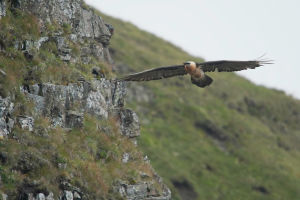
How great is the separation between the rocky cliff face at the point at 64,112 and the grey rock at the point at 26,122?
1.2 inches

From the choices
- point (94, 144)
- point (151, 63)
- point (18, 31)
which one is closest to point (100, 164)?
point (94, 144)

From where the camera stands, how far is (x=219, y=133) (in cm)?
5372

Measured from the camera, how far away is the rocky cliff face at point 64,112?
74.9ft

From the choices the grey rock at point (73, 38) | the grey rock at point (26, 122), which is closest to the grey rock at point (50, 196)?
the grey rock at point (26, 122)

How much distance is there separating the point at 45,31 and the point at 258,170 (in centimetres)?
2639

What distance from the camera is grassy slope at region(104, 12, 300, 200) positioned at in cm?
4734

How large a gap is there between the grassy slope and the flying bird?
12.0 metres

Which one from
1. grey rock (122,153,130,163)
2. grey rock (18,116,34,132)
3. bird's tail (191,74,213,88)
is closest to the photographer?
grey rock (18,116,34,132)

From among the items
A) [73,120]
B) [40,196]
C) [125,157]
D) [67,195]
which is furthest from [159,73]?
[40,196]

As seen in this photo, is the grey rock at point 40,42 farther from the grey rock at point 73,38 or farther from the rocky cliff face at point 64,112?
the grey rock at point 73,38

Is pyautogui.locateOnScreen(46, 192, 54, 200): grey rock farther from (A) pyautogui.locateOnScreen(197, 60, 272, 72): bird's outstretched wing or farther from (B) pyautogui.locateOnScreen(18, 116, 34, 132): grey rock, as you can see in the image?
(A) pyautogui.locateOnScreen(197, 60, 272, 72): bird's outstretched wing

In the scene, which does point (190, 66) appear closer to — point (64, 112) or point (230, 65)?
point (230, 65)

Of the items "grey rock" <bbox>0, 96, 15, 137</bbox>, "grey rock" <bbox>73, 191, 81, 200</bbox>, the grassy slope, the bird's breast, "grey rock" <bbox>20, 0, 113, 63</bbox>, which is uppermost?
"grey rock" <bbox>20, 0, 113, 63</bbox>

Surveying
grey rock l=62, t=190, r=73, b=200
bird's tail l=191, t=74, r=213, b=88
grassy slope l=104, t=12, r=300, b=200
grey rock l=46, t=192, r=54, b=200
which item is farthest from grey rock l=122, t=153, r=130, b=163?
grassy slope l=104, t=12, r=300, b=200
